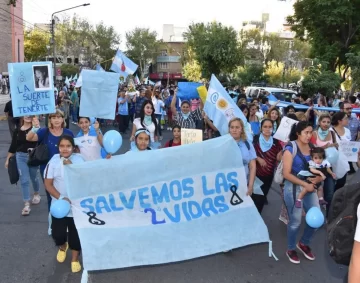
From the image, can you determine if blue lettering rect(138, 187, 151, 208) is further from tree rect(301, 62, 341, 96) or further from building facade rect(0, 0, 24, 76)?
building facade rect(0, 0, 24, 76)

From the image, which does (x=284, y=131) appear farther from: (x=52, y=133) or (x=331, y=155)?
(x=52, y=133)

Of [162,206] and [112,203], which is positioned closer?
[112,203]

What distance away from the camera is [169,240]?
421 centimetres

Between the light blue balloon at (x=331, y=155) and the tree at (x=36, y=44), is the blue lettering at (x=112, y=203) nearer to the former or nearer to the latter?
the light blue balloon at (x=331, y=155)

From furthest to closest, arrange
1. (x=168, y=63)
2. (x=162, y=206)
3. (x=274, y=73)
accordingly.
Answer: (x=168, y=63) < (x=274, y=73) < (x=162, y=206)

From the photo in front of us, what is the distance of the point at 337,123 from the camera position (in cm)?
646

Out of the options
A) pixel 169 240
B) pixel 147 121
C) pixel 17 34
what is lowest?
pixel 169 240

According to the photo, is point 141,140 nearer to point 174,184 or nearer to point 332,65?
point 174,184

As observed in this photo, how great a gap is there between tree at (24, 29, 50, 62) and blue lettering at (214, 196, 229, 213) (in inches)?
2607

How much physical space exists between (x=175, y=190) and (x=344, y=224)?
2539mm

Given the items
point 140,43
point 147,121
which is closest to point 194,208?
point 147,121

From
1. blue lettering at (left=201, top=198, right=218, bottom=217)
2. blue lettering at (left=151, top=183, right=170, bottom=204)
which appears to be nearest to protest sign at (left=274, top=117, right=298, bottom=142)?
blue lettering at (left=201, top=198, right=218, bottom=217)

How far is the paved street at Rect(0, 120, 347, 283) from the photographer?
166 inches

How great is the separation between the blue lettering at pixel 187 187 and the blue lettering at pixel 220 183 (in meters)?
0.29
